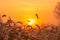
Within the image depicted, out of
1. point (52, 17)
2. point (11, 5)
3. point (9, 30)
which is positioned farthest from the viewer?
point (52, 17)

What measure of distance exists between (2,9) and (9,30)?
0.90 metres

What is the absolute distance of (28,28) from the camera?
143cm

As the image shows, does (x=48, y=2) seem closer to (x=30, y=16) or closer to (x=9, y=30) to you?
(x=30, y=16)

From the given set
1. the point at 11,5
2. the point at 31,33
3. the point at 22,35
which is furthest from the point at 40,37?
the point at 11,5

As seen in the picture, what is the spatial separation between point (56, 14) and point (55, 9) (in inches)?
2.1

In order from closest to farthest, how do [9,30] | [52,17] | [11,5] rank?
[9,30] → [11,5] → [52,17]

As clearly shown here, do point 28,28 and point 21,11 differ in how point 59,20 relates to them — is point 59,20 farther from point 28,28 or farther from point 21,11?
point 28,28

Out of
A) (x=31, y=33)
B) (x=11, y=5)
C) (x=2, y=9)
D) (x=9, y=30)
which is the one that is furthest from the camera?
(x=11, y=5)

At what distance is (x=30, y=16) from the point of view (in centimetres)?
214

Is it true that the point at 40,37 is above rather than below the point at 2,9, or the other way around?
below

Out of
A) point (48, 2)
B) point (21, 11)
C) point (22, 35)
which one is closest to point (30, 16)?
point (21, 11)

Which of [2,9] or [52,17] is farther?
[52,17]

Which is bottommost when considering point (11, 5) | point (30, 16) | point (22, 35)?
point (22, 35)

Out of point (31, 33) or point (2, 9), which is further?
point (2, 9)
